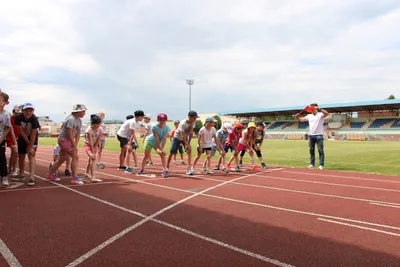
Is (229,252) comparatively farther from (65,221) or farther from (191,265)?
(65,221)

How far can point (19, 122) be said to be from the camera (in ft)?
22.7

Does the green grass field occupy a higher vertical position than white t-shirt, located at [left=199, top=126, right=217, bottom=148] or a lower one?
lower

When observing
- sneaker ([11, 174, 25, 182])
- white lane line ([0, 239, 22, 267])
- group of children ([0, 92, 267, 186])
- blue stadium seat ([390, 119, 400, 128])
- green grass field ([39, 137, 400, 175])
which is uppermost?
blue stadium seat ([390, 119, 400, 128])

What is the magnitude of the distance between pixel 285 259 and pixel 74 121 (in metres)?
5.67

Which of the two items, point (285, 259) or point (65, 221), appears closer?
point (285, 259)

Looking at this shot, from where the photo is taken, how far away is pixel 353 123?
64312 mm

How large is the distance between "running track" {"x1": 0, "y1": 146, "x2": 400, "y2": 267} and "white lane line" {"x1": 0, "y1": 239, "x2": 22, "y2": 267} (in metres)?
0.01

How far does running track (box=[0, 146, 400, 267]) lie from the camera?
10.5 feet

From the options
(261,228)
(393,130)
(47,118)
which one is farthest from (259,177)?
(47,118)

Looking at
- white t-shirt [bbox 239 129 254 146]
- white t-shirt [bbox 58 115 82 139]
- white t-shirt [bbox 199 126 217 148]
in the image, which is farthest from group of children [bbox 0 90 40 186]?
white t-shirt [bbox 239 129 254 146]

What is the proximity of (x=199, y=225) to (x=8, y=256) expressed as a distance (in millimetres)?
Answer: 2223

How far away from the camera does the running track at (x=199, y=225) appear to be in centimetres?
320

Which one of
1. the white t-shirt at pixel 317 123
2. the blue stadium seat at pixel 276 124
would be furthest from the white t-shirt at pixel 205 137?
the blue stadium seat at pixel 276 124

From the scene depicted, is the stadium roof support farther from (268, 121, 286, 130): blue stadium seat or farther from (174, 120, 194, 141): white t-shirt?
(174, 120, 194, 141): white t-shirt
